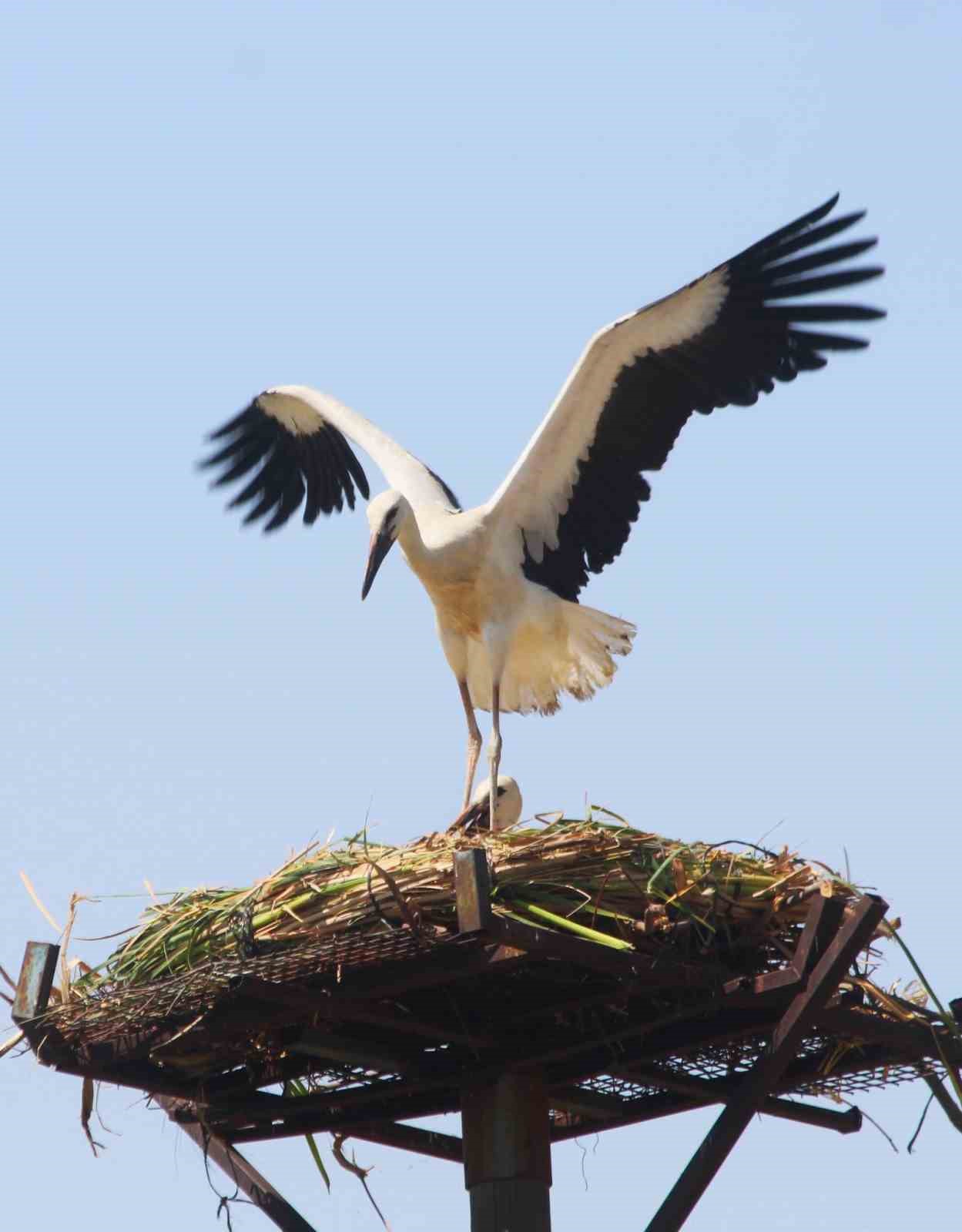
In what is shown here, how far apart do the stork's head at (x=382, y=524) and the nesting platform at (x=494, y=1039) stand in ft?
6.03

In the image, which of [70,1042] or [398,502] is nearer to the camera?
[70,1042]

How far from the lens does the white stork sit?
6652 mm

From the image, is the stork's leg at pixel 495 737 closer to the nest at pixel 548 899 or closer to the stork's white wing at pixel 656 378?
the stork's white wing at pixel 656 378

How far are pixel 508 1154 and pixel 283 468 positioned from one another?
4.15m

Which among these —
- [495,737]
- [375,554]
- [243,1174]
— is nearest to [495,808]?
[495,737]

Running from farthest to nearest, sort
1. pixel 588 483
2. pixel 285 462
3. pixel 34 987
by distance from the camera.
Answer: pixel 285 462 < pixel 588 483 < pixel 34 987

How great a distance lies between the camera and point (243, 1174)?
548cm

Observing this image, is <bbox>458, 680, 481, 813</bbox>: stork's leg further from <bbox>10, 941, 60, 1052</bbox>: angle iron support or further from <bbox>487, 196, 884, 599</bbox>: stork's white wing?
<bbox>10, 941, 60, 1052</bbox>: angle iron support

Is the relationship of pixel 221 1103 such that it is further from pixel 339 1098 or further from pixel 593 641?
pixel 593 641

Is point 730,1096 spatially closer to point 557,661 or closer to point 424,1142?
point 424,1142

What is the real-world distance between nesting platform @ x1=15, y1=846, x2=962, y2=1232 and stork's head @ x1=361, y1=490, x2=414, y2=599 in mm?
1837

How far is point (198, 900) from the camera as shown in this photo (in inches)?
207

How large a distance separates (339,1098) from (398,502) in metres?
2.16

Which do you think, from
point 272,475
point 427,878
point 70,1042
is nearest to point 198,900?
point 70,1042
